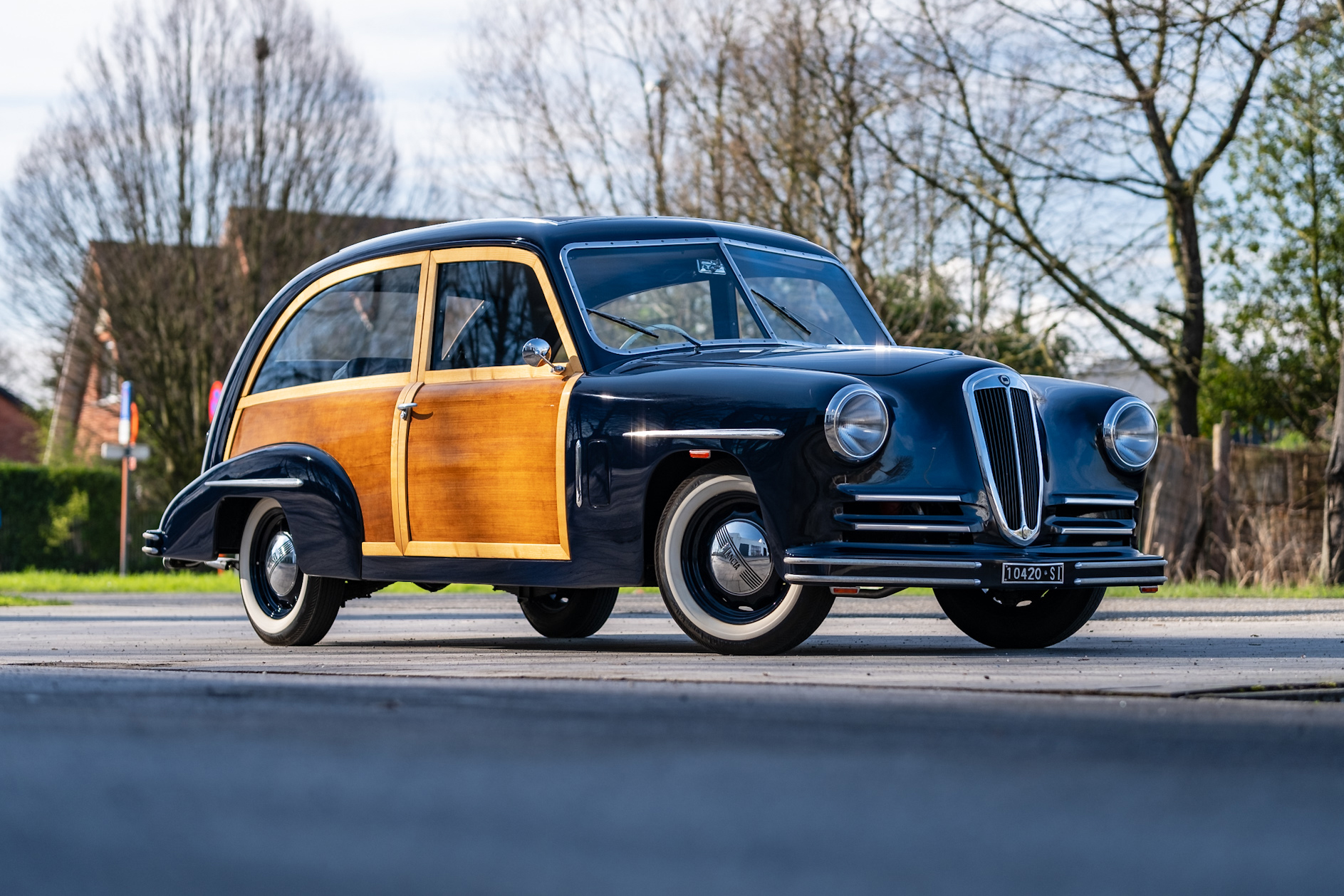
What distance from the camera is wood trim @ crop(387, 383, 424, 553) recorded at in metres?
7.86

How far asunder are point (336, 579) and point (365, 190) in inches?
938

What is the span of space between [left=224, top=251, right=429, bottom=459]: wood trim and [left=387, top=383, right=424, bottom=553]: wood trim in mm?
178

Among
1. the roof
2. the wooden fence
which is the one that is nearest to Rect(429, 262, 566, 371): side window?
the roof

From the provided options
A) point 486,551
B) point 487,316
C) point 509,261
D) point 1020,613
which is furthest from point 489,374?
point 1020,613

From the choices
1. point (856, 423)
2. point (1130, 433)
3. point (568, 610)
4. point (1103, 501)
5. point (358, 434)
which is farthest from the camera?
point (568, 610)

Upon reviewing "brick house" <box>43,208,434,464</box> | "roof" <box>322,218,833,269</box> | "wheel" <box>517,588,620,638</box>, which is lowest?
"wheel" <box>517,588,620,638</box>

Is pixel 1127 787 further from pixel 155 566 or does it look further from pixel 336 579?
pixel 155 566

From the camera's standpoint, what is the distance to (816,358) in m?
6.99

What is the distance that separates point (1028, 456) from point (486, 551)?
2.35 m

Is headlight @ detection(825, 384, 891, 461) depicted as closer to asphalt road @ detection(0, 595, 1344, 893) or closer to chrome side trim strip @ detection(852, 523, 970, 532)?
chrome side trim strip @ detection(852, 523, 970, 532)

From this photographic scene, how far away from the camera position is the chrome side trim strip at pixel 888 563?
247 inches

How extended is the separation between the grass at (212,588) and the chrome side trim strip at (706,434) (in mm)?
5415

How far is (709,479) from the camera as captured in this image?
671 centimetres

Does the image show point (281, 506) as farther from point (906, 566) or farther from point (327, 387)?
point (906, 566)
